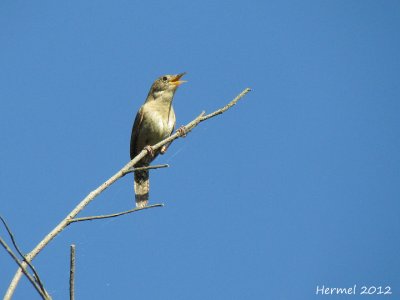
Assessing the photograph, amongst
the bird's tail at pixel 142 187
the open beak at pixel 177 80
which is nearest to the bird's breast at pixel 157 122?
the open beak at pixel 177 80

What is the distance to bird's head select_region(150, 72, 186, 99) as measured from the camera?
8.45 metres

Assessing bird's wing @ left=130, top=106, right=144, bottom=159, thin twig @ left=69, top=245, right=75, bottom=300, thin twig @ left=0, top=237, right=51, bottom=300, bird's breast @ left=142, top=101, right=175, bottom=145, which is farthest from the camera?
bird's wing @ left=130, top=106, right=144, bottom=159

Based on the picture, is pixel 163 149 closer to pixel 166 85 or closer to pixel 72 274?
pixel 166 85

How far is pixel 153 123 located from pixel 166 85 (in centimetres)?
62

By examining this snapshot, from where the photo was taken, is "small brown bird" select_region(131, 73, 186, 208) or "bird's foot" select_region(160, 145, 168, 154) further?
"small brown bird" select_region(131, 73, 186, 208)

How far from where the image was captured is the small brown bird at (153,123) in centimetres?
841

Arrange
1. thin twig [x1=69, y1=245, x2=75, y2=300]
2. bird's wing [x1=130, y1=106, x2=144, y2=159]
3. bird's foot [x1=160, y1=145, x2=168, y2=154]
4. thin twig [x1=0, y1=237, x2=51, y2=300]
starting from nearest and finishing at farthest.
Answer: thin twig [x1=0, y1=237, x2=51, y2=300]
thin twig [x1=69, y1=245, x2=75, y2=300]
bird's foot [x1=160, y1=145, x2=168, y2=154]
bird's wing [x1=130, y1=106, x2=144, y2=159]

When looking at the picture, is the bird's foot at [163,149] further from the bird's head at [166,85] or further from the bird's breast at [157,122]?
the bird's head at [166,85]

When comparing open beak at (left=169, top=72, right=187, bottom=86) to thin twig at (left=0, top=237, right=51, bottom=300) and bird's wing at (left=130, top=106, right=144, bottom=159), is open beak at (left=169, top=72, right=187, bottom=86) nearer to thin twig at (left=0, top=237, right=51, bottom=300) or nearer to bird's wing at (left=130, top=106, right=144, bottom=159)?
bird's wing at (left=130, top=106, right=144, bottom=159)

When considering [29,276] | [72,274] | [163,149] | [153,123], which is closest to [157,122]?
[153,123]

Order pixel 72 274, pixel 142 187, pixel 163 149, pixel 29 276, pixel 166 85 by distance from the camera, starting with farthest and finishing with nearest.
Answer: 1. pixel 166 85
2. pixel 142 187
3. pixel 163 149
4. pixel 72 274
5. pixel 29 276

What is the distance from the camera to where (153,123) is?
8406 mm

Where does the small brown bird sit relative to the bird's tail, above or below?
above

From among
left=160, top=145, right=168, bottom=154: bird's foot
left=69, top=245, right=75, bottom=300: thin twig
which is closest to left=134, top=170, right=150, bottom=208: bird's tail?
left=160, top=145, right=168, bottom=154: bird's foot
